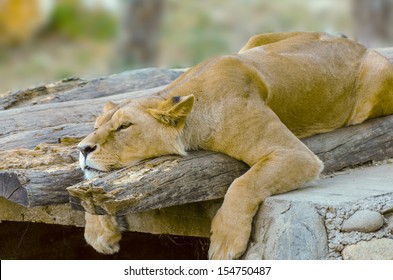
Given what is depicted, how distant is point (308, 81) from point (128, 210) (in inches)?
68.5

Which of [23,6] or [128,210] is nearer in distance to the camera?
[128,210]

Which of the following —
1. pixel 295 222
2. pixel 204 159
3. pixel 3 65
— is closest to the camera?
pixel 295 222

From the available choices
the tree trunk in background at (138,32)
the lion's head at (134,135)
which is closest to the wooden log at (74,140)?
the lion's head at (134,135)

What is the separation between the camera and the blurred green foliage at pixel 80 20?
2186cm

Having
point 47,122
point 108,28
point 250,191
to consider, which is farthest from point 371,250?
point 108,28

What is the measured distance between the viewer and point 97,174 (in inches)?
208

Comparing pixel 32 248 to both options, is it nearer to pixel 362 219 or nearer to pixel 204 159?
pixel 204 159

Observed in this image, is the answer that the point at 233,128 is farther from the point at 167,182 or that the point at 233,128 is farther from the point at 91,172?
the point at 91,172

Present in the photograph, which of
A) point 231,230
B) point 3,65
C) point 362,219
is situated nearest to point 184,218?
point 231,230

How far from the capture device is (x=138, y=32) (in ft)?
53.7

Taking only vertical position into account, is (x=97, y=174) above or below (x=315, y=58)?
below

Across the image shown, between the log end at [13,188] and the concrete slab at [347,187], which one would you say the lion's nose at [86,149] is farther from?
the concrete slab at [347,187]

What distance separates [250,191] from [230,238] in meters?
0.28

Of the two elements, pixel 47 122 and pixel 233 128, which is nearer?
pixel 233 128
